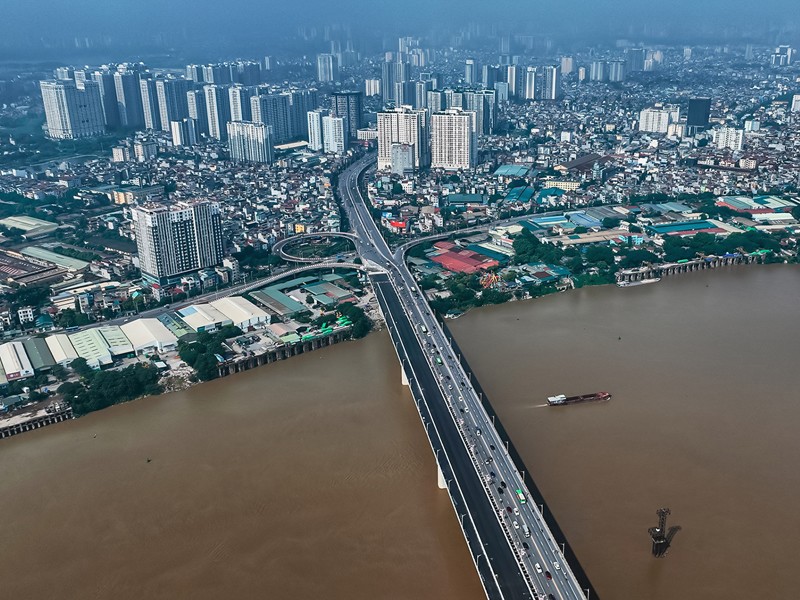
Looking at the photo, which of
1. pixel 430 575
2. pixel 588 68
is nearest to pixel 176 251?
pixel 430 575

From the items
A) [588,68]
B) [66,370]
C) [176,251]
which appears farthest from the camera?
[588,68]

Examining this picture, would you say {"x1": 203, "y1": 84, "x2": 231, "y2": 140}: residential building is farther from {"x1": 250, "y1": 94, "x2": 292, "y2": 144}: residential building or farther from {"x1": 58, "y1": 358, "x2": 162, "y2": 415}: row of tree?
{"x1": 58, "y1": 358, "x2": 162, "y2": 415}: row of tree

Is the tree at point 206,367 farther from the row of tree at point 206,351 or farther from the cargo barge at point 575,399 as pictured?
the cargo barge at point 575,399

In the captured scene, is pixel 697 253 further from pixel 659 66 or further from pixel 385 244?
pixel 659 66

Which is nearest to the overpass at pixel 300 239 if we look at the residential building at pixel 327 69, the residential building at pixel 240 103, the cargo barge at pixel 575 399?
the cargo barge at pixel 575 399

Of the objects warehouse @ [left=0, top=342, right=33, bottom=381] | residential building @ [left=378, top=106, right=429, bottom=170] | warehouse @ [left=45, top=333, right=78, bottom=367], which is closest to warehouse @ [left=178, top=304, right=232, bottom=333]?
warehouse @ [left=45, top=333, right=78, bottom=367]

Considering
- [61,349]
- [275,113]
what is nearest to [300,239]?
[61,349]
